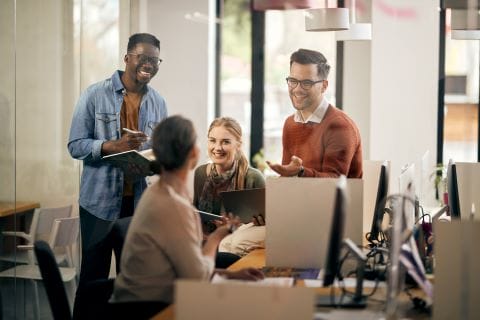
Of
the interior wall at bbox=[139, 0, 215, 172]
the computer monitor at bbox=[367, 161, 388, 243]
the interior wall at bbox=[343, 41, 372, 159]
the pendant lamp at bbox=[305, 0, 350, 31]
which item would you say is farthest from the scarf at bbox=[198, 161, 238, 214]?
the interior wall at bbox=[343, 41, 372, 159]

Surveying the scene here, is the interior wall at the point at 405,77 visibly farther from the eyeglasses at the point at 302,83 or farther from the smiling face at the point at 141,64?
the smiling face at the point at 141,64

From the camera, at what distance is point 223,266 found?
4.74 meters

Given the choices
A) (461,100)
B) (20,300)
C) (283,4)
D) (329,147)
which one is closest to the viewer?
(329,147)

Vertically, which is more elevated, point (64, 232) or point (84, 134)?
point (84, 134)

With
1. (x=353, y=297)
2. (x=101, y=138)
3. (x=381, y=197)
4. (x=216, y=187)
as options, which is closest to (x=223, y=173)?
(x=216, y=187)

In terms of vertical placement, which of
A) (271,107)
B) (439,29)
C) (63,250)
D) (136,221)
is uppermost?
(439,29)

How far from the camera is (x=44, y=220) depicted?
5.30 metres

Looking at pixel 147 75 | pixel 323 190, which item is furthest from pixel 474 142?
pixel 323 190

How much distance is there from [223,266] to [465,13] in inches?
88.7

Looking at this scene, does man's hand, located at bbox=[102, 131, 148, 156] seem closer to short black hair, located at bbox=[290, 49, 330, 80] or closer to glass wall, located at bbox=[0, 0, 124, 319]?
glass wall, located at bbox=[0, 0, 124, 319]

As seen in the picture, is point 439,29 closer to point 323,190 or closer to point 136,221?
point 323,190

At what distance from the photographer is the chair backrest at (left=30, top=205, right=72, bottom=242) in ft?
17.0

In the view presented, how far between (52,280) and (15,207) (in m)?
1.80

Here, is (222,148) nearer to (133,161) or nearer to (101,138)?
(133,161)
